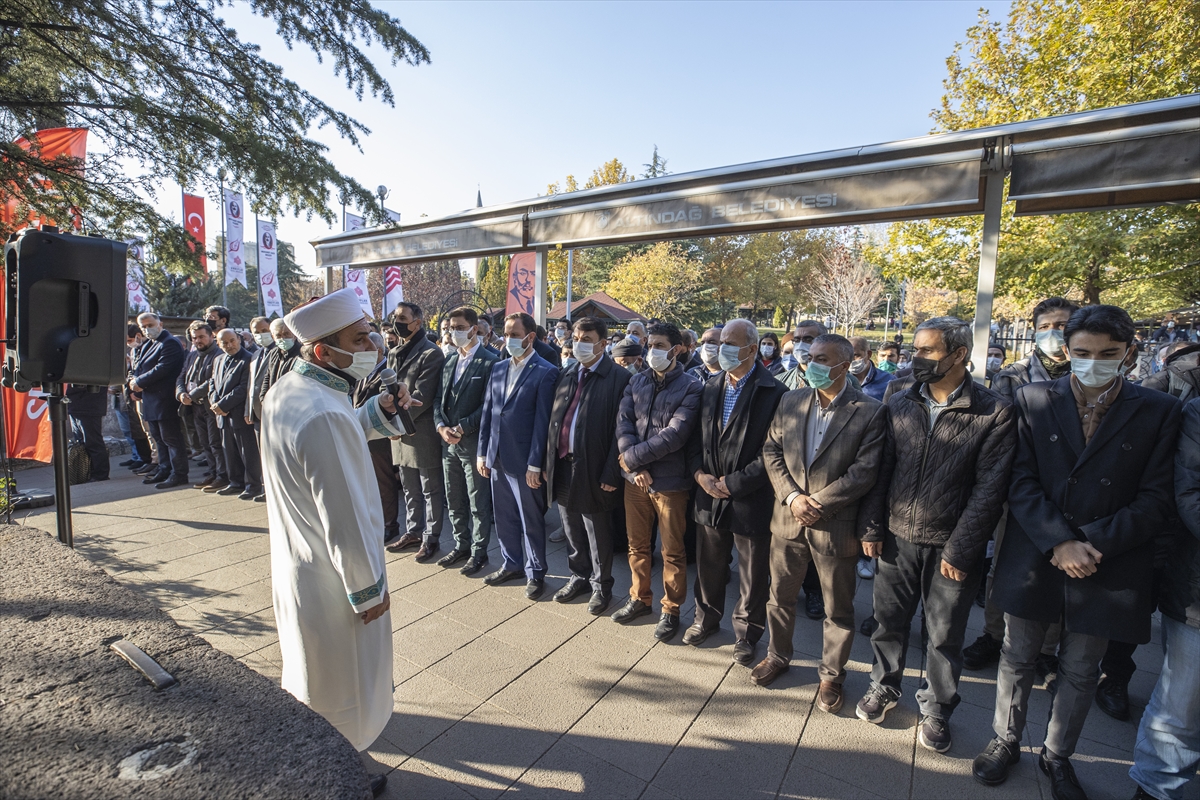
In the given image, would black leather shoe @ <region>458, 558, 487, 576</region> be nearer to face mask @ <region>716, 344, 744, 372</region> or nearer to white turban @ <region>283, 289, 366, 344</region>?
face mask @ <region>716, 344, 744, 372</region>

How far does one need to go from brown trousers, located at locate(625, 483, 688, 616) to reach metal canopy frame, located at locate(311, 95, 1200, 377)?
91.8 inches

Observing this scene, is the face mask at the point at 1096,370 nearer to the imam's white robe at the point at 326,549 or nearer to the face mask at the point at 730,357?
the face mask at the point at 730,357

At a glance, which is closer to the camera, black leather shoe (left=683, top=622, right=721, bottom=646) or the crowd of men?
the crowd of men

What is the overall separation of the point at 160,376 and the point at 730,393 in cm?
751

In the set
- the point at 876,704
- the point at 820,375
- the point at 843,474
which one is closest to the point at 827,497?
the point at 843,474

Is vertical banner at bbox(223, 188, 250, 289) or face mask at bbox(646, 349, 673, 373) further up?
vertical banner at bbox(223, 188, 250, 289)

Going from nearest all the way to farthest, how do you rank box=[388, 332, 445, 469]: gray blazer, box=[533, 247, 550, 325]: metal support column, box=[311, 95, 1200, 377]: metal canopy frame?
1. box=[311, 95, 1200, 377]: metal canopy frame
2. box=[388, 332, 445, 469]: gray blazer
3. box=[533, 247, 550, 325]: metal support column

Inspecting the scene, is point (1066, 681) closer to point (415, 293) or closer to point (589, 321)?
point (589, 321)

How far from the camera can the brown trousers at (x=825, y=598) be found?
10.1ft

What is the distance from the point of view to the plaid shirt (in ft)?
11.8

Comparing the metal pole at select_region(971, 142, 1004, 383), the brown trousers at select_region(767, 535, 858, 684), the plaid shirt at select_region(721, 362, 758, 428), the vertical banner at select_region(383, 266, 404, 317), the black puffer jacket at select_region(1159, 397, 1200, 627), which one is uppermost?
the vertical banner at select_region(383, 266, 404, 317)

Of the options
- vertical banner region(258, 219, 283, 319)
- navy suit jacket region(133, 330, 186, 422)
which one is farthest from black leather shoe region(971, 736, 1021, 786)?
vertical banner region(258, 219, 283, 319)

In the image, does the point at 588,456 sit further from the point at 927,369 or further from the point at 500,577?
the point at 927,369

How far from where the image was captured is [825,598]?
3125mm
